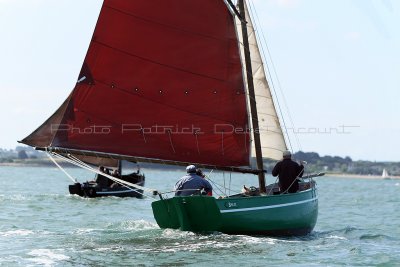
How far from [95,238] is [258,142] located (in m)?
6.03

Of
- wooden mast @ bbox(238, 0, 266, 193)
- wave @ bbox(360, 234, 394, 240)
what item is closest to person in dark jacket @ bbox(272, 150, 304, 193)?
wooden mast @ bbox(238, 0, 266, 193)

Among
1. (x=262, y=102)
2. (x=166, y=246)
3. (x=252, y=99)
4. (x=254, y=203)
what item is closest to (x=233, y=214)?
(x=254, y=203)

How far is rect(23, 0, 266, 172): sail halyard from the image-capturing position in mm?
26094

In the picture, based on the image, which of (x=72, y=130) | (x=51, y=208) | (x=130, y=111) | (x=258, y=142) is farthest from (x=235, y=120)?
(x=51, y=208)

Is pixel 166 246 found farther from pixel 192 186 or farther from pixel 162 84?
pixel 162 84

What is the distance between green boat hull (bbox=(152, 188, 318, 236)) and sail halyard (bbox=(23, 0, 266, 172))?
2.03 m

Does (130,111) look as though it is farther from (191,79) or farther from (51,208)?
(51,208)

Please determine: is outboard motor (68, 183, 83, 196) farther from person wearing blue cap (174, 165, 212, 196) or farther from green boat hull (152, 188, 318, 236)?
person wearing blue cap (174, 165, 212, 196)

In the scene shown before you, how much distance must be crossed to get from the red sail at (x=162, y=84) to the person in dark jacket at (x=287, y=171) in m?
1.27

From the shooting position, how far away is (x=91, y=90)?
2611cm

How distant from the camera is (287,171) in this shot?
25969mm

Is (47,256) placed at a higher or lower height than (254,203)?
lower

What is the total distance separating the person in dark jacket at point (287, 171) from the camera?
84.9 ft

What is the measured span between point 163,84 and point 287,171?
461 cm
